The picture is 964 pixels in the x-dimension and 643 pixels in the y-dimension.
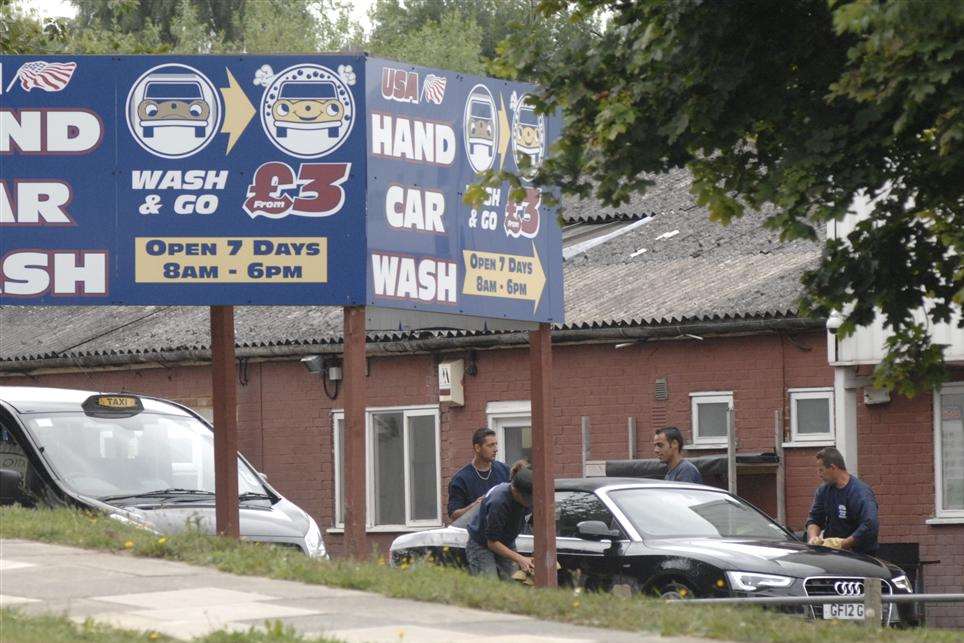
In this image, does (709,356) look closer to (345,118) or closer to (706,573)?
(706,573)

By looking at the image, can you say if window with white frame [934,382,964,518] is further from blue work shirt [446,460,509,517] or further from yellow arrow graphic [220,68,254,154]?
yellow arrow graphic [220,68,254,154]

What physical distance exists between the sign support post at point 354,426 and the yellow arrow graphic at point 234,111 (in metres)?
1.28

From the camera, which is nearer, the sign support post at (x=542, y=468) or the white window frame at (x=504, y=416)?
the sign support post at (x=542, y=468)

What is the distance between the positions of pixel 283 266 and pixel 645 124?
2.41m

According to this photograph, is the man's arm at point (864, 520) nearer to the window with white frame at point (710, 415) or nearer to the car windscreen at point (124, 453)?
the car windscreen at point (124, 453)

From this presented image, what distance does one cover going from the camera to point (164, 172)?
1147 cm

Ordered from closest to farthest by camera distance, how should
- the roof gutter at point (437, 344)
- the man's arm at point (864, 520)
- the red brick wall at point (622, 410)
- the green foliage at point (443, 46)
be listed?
1. the man's arm at point (864, 520)
2. the red brick wall at point (622, 410)
3. the roof gutter at point (437, 344)
4. the green foliage at point (443, 46)

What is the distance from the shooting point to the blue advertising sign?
11.6 m

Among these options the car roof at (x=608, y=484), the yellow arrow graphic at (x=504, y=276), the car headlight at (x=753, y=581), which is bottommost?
the car headlight at (x=753, y=581)

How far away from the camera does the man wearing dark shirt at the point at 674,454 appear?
15.5 m

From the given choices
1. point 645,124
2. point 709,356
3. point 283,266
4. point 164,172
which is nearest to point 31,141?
point 164,172

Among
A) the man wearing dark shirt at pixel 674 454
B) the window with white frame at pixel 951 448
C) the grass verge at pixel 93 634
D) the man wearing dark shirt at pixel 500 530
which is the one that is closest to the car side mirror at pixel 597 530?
the man wearing dark shirt at pixel 500 530

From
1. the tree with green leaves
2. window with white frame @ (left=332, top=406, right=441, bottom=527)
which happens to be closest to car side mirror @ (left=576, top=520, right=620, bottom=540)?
the tree with green leaves

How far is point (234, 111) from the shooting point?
11.5m
